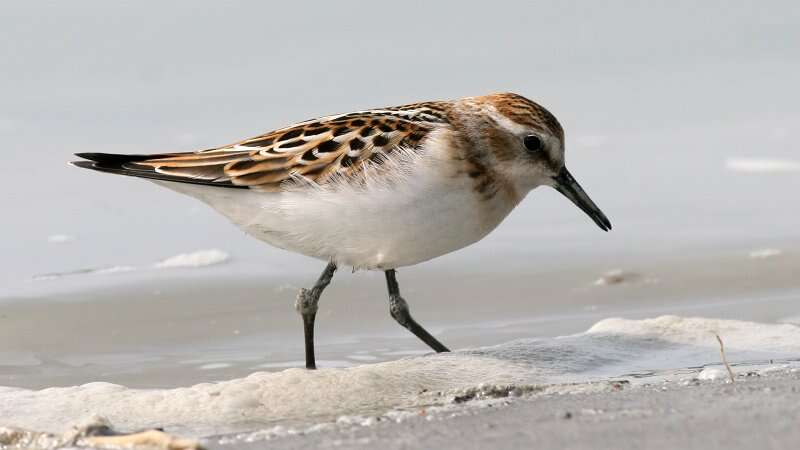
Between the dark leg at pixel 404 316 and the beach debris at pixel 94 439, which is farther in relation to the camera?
the dark leg at pixel 404 316

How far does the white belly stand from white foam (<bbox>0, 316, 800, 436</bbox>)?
599 millimetres

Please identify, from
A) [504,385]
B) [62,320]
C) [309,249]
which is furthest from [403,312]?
[62,320]

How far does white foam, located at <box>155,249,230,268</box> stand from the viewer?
1085cm

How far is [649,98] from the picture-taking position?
547 inches

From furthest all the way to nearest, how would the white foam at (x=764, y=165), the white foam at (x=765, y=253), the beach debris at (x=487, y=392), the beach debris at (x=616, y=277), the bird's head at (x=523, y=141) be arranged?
1. the white foam at (x=764, y=165)
2. the white foam at (x=765, y=253)
3. the beach debris at (x=616, y=277)
4. the bird's head at (x=523, y=141)
5. the beach debris at (x=487, y=392)

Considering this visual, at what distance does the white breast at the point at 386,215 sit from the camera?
7.29 m

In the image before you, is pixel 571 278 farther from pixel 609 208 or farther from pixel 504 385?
pixel 504 385

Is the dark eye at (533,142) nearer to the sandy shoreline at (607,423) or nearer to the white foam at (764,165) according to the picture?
the sandy shoreline at (607,423)

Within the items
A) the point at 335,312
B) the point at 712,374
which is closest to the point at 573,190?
the point at 712,374

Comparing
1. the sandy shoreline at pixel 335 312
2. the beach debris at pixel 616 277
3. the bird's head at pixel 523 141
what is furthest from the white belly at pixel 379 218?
the beach debris at pixel 616 277

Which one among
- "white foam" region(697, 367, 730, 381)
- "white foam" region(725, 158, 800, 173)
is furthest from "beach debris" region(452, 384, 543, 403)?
"white foam" region(725, 158, 800, 173)

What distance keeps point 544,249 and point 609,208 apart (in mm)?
999

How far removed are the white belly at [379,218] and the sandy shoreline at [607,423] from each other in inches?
47.0

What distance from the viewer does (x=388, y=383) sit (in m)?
7.16
